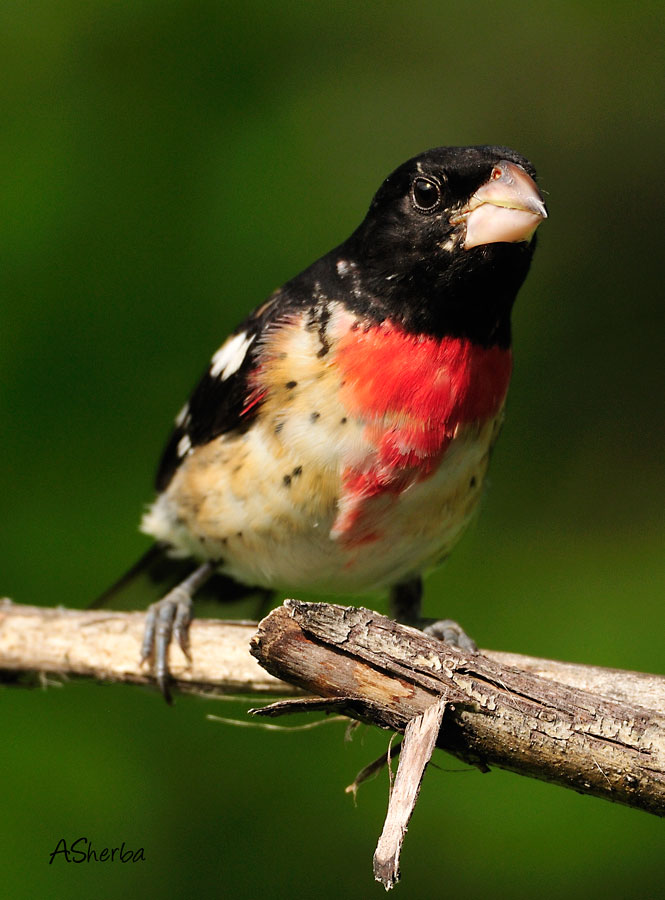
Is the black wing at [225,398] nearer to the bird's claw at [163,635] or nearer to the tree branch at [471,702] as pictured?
the bird's claw at [163,635]

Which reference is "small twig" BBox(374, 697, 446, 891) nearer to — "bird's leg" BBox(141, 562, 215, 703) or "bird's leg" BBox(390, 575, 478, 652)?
"bird's leg" BBox(141, 562, 215, 703)

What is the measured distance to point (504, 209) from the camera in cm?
→ 221

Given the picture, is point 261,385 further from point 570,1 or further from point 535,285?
point 570,1

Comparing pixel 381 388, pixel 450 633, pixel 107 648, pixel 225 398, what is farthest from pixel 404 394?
pixel 107 648

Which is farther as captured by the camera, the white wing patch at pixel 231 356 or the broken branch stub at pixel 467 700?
the white wing patch at pixel 231 356

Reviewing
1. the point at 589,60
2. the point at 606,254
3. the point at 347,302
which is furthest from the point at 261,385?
the point at 589,60

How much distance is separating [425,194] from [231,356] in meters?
0.80

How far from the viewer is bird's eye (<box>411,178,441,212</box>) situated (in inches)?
91.7

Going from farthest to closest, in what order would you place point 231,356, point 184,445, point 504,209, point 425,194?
point 184,445
point 231,356
point 425,194
point 504,209

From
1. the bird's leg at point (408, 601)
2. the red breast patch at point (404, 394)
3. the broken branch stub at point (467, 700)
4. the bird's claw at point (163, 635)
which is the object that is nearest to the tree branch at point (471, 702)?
the broken branch stub at point (467, 700)

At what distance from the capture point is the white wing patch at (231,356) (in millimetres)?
2775

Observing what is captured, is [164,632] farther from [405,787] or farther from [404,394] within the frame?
[405,787]

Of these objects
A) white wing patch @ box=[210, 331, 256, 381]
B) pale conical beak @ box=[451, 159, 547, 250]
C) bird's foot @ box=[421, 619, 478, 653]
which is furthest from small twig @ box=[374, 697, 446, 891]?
white wing patch @ box=[210, 331, 256, 381]

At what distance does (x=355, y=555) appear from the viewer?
8.86ft
